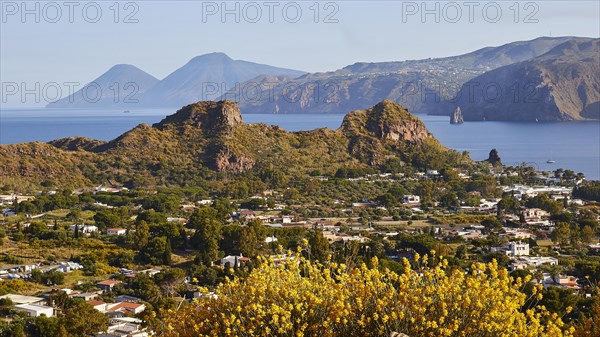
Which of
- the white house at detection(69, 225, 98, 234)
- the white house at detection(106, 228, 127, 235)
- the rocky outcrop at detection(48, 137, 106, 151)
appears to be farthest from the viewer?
the rocky outcrop at detection(48, 137, 106, 151)

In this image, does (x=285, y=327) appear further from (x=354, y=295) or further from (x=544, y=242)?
(x=544, y=242)

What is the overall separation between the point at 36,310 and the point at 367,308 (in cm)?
1705

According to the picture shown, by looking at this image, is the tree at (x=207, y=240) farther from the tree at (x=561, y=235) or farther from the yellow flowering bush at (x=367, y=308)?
the yellow flowering bush at (x=367, y=308)

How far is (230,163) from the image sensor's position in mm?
64938

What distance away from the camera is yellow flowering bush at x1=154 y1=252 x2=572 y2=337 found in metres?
10.8

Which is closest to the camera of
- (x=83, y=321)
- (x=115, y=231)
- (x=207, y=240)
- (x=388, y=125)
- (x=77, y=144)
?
(x=83, y=321)

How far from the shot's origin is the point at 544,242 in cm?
4262

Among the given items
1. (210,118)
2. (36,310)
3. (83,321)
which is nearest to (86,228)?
(36,310)

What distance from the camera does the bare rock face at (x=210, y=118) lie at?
68062 millimetres

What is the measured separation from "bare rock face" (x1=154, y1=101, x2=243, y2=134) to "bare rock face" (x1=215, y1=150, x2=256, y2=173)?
3.01 m

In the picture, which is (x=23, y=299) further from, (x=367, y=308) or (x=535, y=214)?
(x=535, y=214)

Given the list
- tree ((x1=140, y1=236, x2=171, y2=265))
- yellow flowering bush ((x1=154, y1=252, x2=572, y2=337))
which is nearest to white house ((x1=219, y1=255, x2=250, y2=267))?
tree ((x1=140, y1=236, x2=171, y2=265))

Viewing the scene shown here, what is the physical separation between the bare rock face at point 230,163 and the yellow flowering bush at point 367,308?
173 feet

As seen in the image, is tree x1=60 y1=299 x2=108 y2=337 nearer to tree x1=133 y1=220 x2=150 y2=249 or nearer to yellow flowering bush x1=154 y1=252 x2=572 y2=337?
yellow flowering bush x1=154 y1=252 x2=572 y2=337
